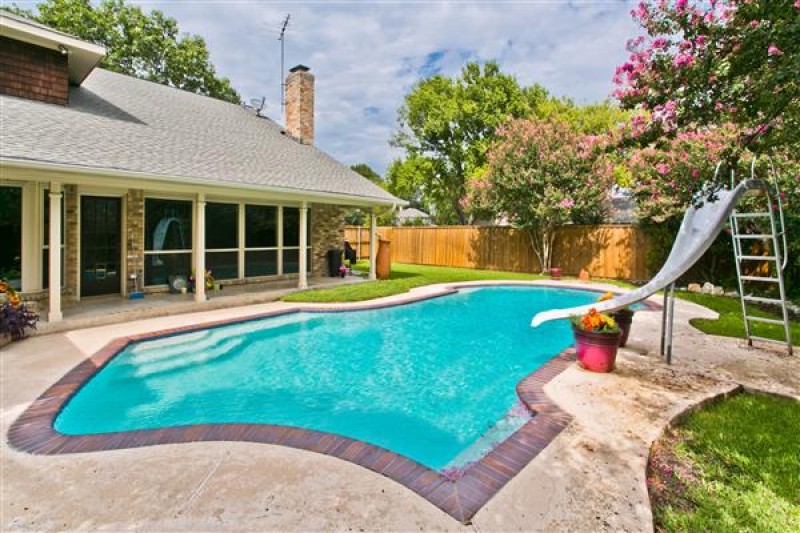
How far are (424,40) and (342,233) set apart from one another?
10535 millimetres

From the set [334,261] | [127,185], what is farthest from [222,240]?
[334,261]

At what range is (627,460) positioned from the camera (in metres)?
3.28

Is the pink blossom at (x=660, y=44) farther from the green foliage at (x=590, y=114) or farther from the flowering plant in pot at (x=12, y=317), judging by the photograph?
the green foliage at (x=590, y=114)

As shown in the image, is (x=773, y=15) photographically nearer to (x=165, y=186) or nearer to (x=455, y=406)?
(x=455, y=406)

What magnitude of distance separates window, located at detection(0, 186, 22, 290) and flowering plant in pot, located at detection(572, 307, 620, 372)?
34.1ft

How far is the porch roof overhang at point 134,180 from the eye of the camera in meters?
7.05

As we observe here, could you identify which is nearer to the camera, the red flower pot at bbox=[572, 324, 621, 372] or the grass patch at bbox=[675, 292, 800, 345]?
the red flower pot at bbox=[572, 324, 621, 372]

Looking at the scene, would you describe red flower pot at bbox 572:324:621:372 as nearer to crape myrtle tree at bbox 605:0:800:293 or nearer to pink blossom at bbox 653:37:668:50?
crape myrtle tree at bbox 605:0:800:293

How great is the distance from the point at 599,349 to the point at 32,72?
1243 centimetres

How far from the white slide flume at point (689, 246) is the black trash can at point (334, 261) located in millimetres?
9715

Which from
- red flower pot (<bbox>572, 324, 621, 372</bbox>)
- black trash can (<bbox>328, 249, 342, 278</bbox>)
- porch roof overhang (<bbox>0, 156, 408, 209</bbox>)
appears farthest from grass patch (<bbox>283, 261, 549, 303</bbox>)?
red flower pot (<bbox>572, 324, 621, 372</bbox>)

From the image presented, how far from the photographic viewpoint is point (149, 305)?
9.09 m

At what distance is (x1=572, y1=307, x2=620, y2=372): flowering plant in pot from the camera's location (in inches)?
216

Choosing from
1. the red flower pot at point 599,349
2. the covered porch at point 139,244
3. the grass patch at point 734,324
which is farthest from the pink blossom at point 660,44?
the covered porch at point 139,244
